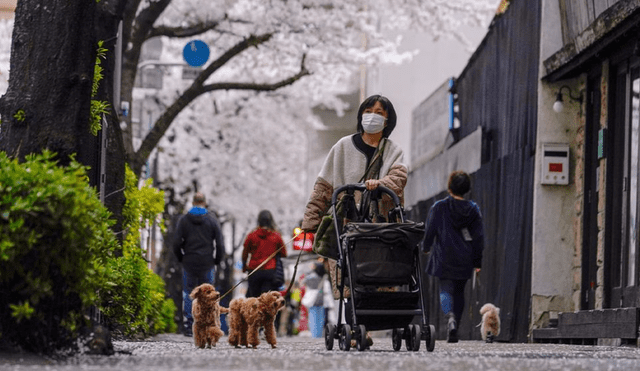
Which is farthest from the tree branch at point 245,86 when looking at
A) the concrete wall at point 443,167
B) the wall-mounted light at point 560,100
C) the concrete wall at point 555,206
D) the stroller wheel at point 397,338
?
the stroller wheel at point 397,338

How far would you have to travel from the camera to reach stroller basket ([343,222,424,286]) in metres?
8.15

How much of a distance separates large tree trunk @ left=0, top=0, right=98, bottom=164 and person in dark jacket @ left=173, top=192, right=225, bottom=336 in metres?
8.60

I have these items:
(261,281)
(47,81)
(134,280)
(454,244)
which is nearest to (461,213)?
(454,244)

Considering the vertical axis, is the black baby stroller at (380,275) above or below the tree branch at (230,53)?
below

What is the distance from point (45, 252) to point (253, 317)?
314 cm

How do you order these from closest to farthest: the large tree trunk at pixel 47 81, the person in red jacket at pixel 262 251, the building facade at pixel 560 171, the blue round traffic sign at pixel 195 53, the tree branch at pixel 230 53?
the large tree trunk at pixel 47 81 → the building facade at pixel 560 171 → the person in red jacket at pixel 262 251 → the tree branch at pixel 230 53 → the blue round traffic sign at pixel 195 53

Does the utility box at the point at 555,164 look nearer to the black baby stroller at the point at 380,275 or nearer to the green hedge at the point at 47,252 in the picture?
the black baby stroller at the point at 380,275

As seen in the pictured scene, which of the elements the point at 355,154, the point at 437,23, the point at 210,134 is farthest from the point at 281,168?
the point at 355,154

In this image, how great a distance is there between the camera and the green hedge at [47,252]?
6.57m

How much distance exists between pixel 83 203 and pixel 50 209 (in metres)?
0.25

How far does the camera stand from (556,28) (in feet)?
45.2

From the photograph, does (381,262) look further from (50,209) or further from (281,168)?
(281,168)

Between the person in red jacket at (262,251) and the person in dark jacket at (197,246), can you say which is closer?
the person in red jacket at (262,251)

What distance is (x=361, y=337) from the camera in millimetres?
8297
